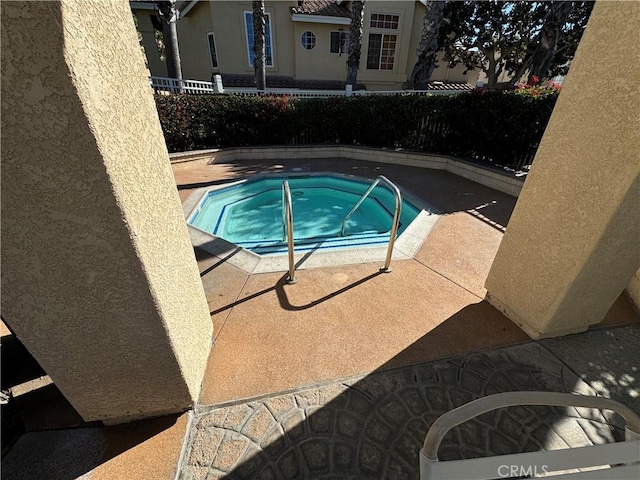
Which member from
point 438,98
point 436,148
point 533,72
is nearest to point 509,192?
point 436,148

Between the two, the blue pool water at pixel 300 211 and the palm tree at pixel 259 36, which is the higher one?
the palm tree at pixel 259 36

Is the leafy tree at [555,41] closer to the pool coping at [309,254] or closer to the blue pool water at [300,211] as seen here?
the blue pool water at [300,211]

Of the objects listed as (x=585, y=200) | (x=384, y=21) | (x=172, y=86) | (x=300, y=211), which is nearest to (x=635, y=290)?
(x=585, y=200)

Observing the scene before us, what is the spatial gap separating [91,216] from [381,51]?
2094 cm

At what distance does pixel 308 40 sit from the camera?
16766 millimetres

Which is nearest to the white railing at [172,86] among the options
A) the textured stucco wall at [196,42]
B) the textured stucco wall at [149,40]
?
the textured stucco wall at [196,42]

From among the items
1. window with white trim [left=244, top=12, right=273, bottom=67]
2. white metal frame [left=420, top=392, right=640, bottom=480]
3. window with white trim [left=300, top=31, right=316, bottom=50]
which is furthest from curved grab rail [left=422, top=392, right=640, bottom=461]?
window with white trim [left=300, top=31, right=316, bottom=50]

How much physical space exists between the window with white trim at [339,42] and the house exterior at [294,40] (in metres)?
0.02

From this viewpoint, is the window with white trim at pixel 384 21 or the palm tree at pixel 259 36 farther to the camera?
the window with white trim at pixel 384 21

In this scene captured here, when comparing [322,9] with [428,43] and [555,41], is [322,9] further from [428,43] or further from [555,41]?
[555,41]

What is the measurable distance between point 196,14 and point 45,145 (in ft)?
68.7

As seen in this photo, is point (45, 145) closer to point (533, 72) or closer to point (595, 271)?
point (595, 271)

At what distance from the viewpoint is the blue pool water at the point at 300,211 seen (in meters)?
6.38

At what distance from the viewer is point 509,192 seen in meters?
6.88
